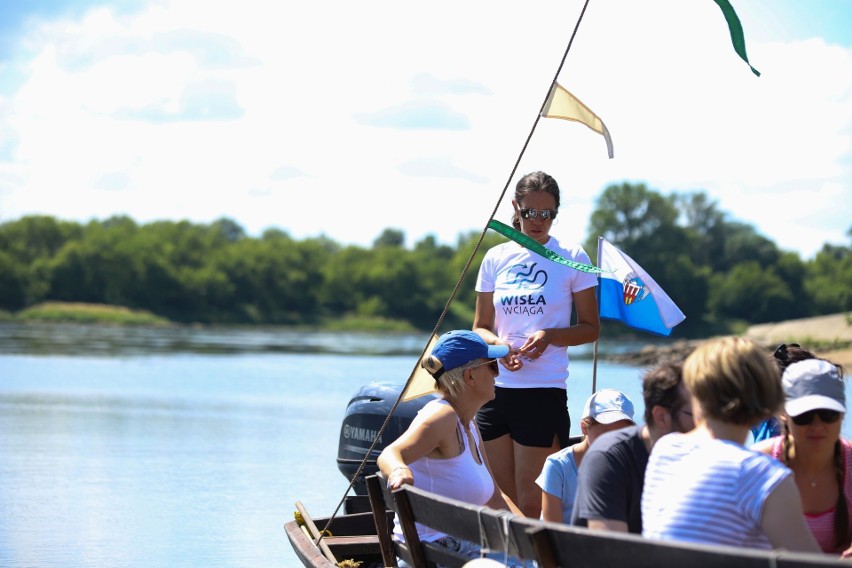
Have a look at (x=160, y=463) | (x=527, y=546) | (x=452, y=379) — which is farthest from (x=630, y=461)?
(x=160, y=463)

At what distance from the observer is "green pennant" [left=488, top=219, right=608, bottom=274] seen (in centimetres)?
550

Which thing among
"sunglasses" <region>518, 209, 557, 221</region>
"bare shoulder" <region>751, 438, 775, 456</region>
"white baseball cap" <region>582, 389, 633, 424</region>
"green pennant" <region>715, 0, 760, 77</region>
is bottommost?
"bare shoulder" <region>751, 438, 775, 456</region>

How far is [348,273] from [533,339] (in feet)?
331

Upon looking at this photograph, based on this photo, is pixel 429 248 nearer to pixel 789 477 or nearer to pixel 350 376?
pixel 350 376

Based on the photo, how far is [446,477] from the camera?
182 inches

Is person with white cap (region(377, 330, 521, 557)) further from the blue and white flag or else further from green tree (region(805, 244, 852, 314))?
green tree (region(805, 244, 852, 314))

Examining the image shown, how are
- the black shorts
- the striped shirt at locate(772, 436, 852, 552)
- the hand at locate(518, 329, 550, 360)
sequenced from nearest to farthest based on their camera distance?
the striped shirt at locate(772, 436, 852, 552)
the hand at locate(518, 329, 550, 360)
the black shorts

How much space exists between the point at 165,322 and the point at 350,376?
53422 mm

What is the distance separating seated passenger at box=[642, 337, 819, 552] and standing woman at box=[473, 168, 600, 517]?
2.61 metres

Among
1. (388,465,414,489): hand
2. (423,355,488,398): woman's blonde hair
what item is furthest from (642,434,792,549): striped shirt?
(423,355,488,398): woman's blonde hair

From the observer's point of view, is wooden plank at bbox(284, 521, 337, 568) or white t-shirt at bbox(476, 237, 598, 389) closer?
wooden plank at bbox(284, 521, 337, 568)

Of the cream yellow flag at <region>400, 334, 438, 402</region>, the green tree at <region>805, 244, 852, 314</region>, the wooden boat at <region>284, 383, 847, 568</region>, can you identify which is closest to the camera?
the wooden boat at <region>284, 383, 847, 568</region>

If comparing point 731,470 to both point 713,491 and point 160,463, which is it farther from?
point 160,463

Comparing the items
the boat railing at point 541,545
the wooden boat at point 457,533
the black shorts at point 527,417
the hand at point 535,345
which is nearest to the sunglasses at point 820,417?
the boat railing at point 541,545
